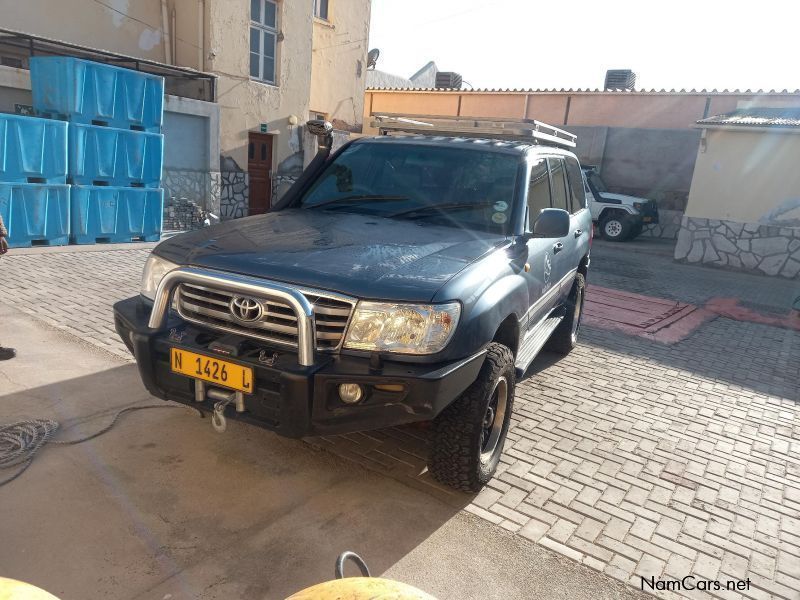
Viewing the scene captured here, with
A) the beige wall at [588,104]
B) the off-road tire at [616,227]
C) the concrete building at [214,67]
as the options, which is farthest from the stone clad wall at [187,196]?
the off-road tire at [616,227]

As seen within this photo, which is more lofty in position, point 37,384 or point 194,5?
point 194,5

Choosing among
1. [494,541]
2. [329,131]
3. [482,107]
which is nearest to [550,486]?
[494,541]

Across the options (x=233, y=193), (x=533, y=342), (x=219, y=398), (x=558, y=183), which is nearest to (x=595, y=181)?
(x=233, y=193)

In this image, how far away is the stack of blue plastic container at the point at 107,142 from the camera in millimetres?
8328

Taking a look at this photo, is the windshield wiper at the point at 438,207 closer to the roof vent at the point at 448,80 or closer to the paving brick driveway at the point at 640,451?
the paving brick driveway at the point at 640,451

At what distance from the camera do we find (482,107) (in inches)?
813

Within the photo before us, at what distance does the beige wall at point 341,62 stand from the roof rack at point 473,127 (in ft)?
41.9

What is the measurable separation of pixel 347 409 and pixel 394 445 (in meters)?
1.16

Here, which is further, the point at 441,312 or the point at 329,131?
the point at 329,131

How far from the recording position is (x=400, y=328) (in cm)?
253

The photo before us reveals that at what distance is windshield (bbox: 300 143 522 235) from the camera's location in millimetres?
3594

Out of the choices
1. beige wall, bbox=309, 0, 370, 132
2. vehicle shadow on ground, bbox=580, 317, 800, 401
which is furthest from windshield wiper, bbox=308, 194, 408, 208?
beige wall, bbox=309, 0, 370, 132

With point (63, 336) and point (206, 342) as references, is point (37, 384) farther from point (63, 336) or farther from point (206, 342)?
point (206, 342)

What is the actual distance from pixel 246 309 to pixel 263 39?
13275 millimetres
